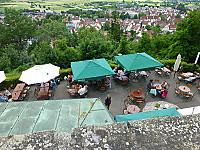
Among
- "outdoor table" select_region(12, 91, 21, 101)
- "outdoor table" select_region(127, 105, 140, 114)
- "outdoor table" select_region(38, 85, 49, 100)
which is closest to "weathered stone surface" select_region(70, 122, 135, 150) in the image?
"outdoor table" select_region(127, 105, 140, 114)

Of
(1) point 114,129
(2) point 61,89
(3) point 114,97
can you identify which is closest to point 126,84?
(3) point 114,97

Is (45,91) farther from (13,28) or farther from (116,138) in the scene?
(13,28)

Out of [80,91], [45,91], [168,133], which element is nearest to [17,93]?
[45,91]

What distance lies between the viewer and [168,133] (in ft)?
6.99

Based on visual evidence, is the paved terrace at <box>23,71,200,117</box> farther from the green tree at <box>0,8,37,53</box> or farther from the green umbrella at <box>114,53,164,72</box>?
the green tree at <box>0,8,37,53</box>

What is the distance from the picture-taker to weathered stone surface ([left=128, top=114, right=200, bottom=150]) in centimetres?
197

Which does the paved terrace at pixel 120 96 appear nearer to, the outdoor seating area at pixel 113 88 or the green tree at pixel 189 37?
the outdoor seating area at pixel 113 88

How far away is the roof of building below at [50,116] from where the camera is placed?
412 centimetres

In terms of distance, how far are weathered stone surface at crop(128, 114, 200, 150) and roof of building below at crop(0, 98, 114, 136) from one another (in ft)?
7.55

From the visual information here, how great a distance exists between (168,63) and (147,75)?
166 inches

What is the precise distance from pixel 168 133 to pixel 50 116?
369 cm

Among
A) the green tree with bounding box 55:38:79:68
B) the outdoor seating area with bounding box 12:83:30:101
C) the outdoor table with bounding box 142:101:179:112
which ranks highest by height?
the green tree with bounding box 55:38:79:68

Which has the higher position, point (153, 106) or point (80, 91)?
point (80, 91)

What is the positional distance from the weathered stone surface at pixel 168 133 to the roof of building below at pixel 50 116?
230 cm
